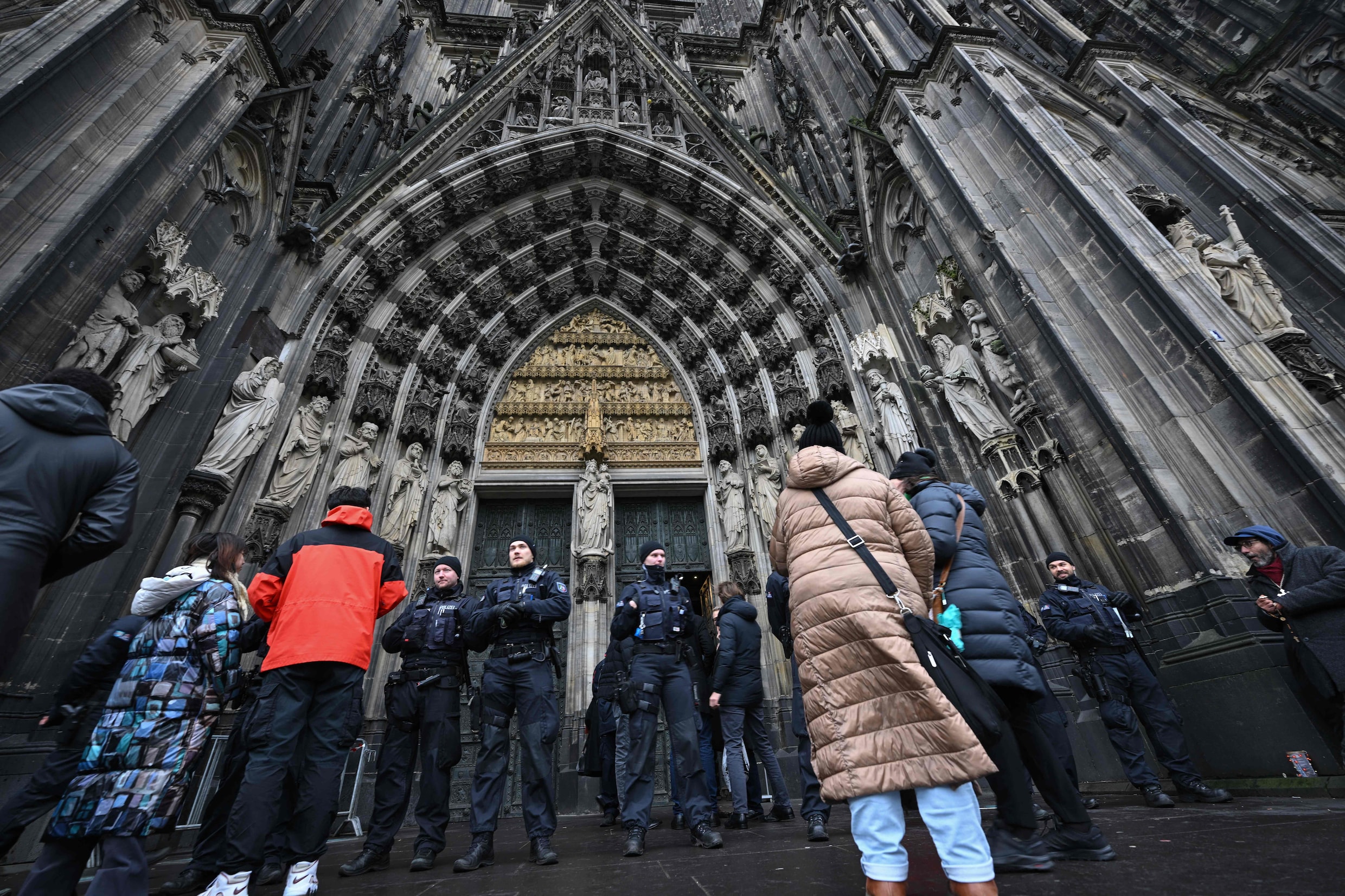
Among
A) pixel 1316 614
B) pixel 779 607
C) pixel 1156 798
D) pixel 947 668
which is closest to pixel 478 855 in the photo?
pixel 779 607

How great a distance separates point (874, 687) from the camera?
5.21 feet

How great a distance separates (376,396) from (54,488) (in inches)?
250

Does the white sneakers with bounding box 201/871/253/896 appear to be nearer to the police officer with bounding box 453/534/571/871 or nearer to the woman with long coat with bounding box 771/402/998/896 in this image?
the police officer with bounding box 453/534/571/871

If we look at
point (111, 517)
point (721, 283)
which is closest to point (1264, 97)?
point (721, 283)

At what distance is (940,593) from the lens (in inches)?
82.4

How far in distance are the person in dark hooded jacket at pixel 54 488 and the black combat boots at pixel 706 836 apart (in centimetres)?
286

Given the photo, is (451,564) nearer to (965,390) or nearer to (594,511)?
(594,511)

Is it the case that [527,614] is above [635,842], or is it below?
above

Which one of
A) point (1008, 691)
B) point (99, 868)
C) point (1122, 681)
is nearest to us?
point (99, 868)

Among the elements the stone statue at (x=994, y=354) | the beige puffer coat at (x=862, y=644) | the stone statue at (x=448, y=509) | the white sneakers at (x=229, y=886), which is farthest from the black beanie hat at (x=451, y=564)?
the stone statue at (x=994, y=354)

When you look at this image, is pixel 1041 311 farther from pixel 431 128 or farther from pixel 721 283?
pixel 431 128

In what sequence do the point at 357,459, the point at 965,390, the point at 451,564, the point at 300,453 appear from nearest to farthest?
1. the point at 451,564
2. the point at 965,390
3. the point at 300,453
4. the point at 357,459

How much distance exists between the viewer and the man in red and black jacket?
7.34 feet

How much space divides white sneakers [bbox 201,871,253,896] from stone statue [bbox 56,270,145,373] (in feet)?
14.2
